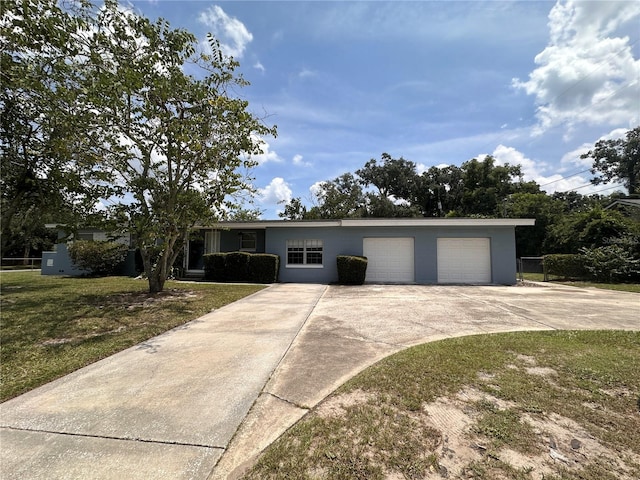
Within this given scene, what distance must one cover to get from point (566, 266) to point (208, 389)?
18.0 m

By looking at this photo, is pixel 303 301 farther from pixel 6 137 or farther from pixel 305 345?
pixel 6 137

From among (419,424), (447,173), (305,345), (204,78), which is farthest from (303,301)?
(447,173)

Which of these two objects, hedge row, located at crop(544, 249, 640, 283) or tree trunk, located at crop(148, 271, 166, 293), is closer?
tree trunk, located at crop(148, 271, 166, 293)

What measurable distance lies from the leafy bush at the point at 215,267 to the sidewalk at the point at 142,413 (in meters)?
9.65

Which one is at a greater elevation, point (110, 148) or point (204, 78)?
point (204, 78)

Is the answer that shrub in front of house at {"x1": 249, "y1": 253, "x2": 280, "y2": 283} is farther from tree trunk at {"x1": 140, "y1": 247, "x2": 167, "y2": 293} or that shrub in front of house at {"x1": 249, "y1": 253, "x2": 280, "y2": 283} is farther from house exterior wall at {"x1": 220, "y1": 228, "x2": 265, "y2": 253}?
tree trunk at {"x1": 140, "y1": 247, "x2": 167, "y2": 293}

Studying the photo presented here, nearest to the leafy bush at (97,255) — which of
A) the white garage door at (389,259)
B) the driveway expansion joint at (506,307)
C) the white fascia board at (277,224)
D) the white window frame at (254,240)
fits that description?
the white fascia board at (277,224)

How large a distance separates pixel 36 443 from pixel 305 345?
308 centimetres

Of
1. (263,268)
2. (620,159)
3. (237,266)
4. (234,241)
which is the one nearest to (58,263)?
(234,241)

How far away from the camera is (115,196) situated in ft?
31.6

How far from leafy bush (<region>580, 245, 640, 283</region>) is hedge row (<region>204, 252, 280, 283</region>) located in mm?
14657

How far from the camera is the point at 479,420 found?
2629 millimetres

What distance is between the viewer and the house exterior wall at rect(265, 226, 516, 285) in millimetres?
13969

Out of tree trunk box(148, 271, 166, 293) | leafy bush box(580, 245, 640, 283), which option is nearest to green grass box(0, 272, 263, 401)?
tree trunk box(148, 271, 166, 293)
